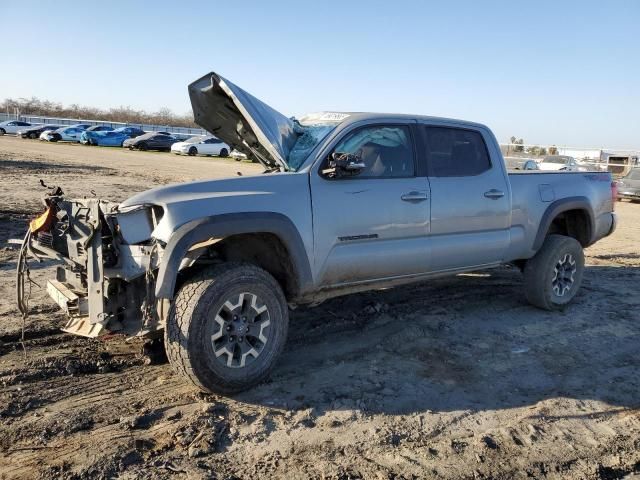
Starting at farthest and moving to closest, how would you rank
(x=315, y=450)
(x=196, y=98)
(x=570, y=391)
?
(x=196, y=98), (x=570, y=391), (x=315, y=450)

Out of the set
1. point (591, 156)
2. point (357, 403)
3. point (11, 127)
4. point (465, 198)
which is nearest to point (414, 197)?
point (465, 198)

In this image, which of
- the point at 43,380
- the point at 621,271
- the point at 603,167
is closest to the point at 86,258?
Answer: the point at 43,380

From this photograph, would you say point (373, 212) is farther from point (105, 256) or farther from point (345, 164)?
point (105, 256)

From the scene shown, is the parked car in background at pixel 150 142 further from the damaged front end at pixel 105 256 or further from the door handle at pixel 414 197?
the door handle at pixel 414 197

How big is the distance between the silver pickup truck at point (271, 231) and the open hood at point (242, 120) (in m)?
0.02

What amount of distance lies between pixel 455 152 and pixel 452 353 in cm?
197

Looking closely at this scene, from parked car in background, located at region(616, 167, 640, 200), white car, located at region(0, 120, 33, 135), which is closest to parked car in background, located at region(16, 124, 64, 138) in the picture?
white car, located at region(0, 120, 33, 135)

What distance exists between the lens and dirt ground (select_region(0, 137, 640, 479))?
10.9 feet

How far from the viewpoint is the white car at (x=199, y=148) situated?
3872cm

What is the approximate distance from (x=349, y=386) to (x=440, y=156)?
7.92 ft

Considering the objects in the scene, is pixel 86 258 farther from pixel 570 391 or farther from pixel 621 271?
pixel 621 271

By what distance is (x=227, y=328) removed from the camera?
13.2ft

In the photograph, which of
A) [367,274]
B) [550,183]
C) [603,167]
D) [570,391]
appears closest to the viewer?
[570,391]

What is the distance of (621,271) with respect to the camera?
8641mm
